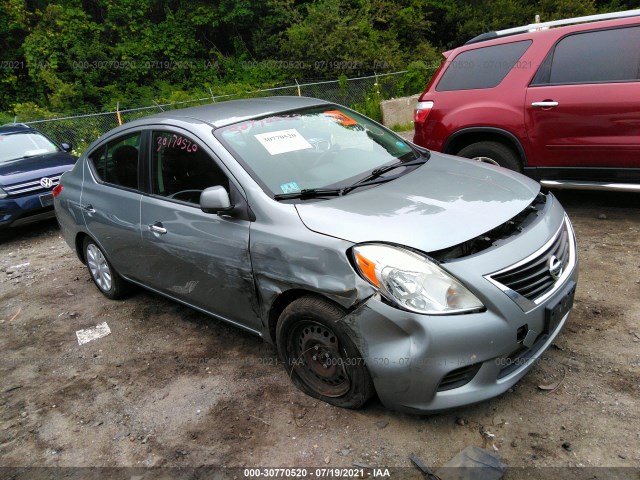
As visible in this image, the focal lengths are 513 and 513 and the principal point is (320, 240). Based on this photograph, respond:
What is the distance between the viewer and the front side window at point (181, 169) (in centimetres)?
330

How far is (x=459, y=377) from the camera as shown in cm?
247

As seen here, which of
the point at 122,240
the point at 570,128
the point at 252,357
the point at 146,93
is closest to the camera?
the point at 252,357

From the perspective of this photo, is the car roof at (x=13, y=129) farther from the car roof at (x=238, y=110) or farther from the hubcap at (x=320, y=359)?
the hubcap at (x=320, y=359)

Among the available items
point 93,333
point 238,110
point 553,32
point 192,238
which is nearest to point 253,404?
point 192,238

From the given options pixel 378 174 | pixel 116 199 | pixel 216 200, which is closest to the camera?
pixel 216 200

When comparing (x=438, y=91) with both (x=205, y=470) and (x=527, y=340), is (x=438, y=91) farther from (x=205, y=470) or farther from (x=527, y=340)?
(x=205, y=470)

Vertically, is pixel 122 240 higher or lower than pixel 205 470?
higher

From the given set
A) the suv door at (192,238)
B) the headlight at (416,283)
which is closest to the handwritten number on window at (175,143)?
the suv door at (192,238)

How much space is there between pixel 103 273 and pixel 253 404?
8.01ft

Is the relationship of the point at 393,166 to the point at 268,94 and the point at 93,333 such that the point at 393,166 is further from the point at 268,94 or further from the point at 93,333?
the point at 268,94

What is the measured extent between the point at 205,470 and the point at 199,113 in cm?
240

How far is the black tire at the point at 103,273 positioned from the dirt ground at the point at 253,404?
0.71 ft

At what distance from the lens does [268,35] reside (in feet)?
61.0

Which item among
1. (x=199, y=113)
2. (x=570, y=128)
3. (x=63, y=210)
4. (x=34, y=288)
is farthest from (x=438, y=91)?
(x=34, y=288)
